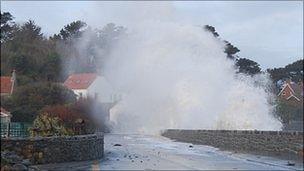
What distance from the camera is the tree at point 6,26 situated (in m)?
15.0

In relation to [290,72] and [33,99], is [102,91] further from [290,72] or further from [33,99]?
[290,72]

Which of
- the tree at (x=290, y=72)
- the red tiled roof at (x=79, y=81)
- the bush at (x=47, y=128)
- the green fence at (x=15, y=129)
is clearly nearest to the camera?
the bush at (x=47, y=128)

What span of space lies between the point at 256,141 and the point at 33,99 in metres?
11.2

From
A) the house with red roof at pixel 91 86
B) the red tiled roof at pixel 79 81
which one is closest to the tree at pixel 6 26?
the house with red roof at pixel 91 86

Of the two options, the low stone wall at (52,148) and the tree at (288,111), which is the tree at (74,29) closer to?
the tree at (288,111)

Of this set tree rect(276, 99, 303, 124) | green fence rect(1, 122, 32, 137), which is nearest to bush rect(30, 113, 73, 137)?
green fence rect(1, 122, 32, 137)

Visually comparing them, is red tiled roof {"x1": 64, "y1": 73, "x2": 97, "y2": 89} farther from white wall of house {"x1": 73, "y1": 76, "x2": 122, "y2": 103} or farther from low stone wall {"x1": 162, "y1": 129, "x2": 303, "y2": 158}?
low stone wall {"x1": 162, "y1": 129, "x2": 303, "y2": 158}

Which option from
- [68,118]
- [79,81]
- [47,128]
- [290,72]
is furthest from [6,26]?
[290,72]

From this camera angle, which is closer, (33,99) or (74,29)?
(33,99)

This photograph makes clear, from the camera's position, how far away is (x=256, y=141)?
28.9m

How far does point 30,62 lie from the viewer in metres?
18.9

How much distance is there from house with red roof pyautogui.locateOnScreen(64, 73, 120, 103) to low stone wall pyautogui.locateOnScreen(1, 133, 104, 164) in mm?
10692

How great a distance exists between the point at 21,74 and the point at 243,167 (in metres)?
7.75

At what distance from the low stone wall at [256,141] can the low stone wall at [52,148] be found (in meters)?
8.08
